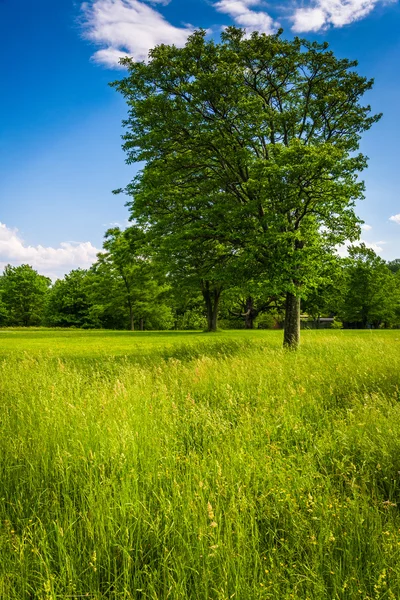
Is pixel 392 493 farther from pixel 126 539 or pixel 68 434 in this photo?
pixel 68 434

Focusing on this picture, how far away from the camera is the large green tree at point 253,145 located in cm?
1306

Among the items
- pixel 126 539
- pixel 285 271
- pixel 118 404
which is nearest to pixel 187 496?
pixel 126 539

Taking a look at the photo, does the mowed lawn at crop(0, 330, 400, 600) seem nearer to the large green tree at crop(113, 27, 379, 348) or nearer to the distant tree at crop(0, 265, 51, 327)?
the large green tree at crop(113, 27, 379, 348)

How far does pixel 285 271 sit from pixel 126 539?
11.8 metres

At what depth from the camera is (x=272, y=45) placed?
13.5 m

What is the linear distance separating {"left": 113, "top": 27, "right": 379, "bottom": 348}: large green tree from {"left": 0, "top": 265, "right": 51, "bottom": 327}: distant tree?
5686cm

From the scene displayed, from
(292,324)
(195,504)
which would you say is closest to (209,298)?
(292,324)

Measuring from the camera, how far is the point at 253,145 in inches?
586

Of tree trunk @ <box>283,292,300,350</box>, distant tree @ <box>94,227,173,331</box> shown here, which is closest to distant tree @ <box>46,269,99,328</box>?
distant tree @ <box>94,227,173,331</box>

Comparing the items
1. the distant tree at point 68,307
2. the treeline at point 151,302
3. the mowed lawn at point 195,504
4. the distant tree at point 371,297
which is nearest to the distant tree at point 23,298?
the treeline at point 151,302

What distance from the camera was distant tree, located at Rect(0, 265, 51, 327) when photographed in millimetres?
66062

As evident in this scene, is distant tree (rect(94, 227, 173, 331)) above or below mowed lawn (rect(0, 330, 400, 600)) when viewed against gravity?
above

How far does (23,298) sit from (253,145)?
61.6 meters

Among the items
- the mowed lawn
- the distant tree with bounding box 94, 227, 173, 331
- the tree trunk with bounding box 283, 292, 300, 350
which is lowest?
the mowed lawn
